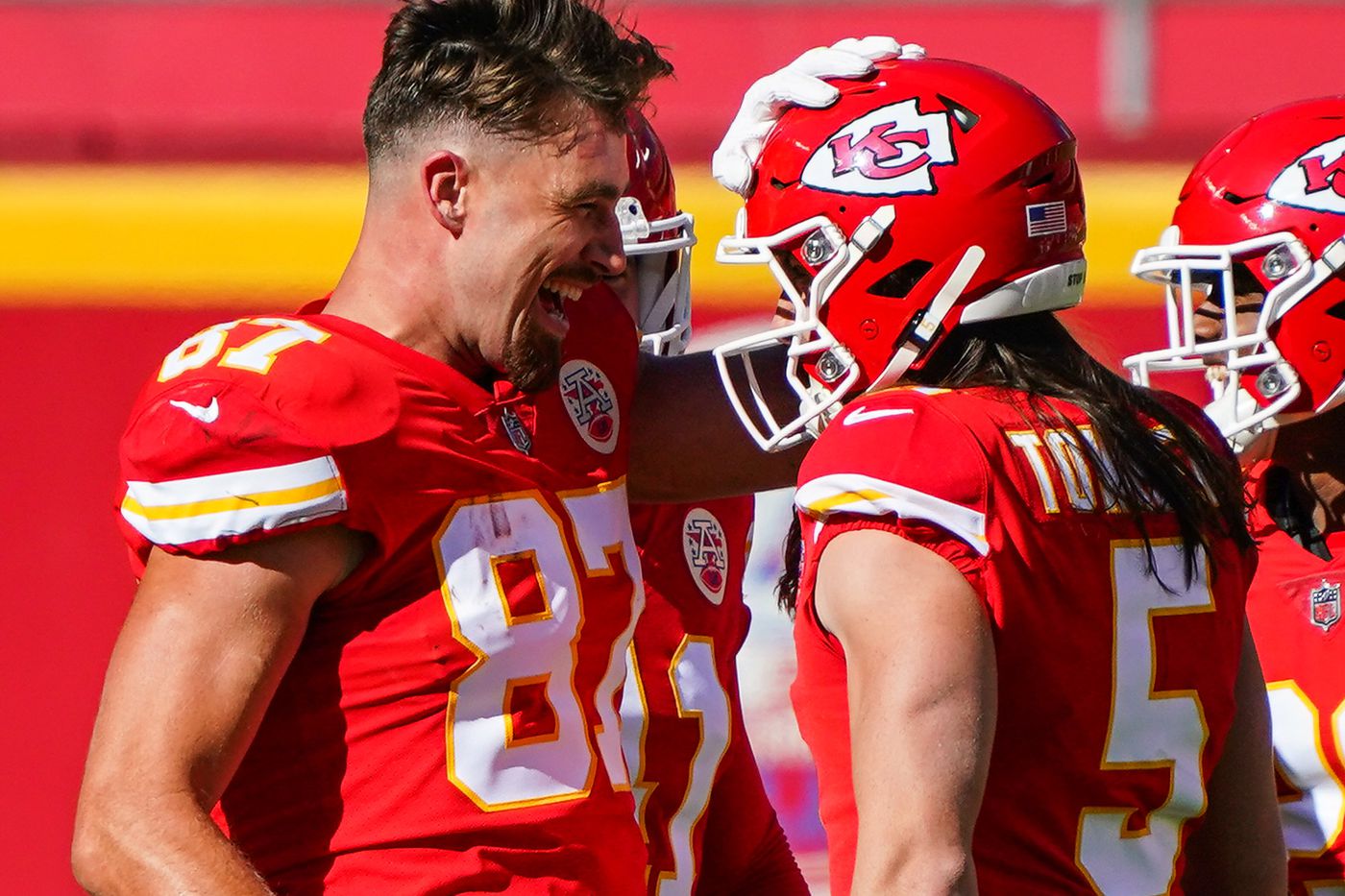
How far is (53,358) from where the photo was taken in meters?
4.08

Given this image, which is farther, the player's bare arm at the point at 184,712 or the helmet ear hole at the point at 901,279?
the helmet ear hole at the point at 901,279

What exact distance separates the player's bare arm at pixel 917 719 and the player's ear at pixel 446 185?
648mm

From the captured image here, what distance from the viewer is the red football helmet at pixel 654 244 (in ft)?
8.57

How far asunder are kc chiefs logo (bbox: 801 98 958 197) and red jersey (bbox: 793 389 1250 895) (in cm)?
29

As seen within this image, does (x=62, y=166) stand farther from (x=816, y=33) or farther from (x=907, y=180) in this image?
(x=816, y=33)

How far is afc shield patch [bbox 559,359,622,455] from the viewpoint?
202 centimetres

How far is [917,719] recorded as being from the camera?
4.95 ft

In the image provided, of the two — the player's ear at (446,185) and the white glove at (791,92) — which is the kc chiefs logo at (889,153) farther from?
the player's ear at (446,185)

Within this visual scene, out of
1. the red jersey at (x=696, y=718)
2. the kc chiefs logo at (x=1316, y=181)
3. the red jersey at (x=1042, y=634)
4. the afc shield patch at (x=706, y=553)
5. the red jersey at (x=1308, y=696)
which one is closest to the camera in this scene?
the red jersey at (x=1042, y=634)

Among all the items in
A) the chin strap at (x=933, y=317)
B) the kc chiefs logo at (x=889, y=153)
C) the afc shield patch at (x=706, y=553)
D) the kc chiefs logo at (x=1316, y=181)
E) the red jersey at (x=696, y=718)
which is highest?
the kc chiefs logo at (x=889, y=153)

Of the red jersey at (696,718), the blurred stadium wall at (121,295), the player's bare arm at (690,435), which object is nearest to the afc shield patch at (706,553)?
the red jersey at (696,718)

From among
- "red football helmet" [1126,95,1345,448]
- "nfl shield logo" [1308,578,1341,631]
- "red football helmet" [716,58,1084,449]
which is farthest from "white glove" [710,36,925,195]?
"nfl shield logo" [1308,578,1341,631]

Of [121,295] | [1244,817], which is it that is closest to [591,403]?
[1244,817]

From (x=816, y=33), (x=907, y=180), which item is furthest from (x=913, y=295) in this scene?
(x=816, y=33)
